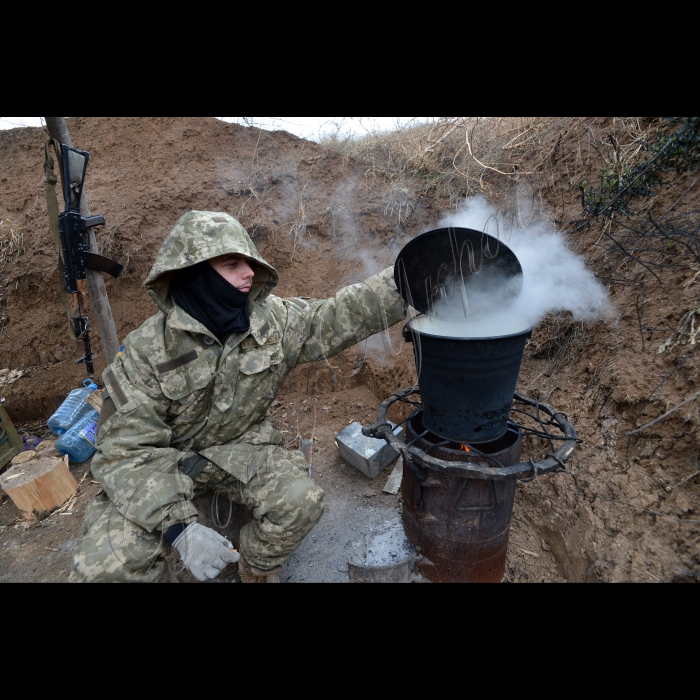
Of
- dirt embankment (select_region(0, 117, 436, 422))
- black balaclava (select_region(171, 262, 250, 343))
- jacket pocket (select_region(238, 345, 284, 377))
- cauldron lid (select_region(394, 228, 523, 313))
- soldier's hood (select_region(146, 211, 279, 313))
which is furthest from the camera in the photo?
dirt embankment (select_region(0, 117, 436, 422))

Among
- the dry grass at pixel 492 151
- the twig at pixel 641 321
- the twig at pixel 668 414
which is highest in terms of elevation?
the dry grass at pixel 492 151

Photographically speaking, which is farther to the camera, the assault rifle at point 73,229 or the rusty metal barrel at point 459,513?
the assault rifle at point 73,229

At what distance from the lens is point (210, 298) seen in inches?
100

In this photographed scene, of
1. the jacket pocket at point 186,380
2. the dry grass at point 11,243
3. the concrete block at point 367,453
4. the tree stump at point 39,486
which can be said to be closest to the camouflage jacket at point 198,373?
the jacket pocket at point 186,380

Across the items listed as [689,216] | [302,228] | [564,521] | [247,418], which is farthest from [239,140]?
[564,521]

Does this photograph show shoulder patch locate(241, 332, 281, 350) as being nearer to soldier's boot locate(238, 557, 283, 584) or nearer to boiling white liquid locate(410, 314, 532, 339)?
boiling white liquid locate(410, 314, 532, 339)

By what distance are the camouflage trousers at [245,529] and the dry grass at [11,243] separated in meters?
5.65

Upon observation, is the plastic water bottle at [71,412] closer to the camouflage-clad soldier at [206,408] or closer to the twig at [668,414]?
the camouflage-clad soldier at [206,408]

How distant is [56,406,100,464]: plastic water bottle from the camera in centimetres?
436

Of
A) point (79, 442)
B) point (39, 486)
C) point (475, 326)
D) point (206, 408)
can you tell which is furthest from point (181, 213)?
point (475, 326)

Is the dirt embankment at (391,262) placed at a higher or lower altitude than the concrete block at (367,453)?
higher

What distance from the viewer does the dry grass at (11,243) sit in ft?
20.1

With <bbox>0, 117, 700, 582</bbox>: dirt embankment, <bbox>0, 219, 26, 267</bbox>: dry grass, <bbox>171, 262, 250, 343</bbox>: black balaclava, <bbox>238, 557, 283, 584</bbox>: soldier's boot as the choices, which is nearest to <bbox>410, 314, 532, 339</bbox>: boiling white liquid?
<bbox>0, 117, 700, 582</bbox>: dirt embankment

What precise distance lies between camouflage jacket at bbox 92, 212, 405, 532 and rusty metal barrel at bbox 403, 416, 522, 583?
0.92 metres
